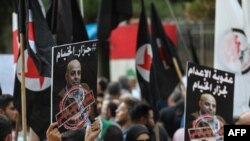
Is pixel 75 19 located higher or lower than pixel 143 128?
higher

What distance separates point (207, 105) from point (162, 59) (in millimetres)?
3809

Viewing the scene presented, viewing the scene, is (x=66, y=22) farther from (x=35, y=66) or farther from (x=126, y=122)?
(x=126, y=122)

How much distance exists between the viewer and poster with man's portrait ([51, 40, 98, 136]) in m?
7.40

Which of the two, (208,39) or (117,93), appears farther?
(208,39)

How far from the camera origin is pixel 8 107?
9.22 meters

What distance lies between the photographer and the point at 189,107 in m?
8.61

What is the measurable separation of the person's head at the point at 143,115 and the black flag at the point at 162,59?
3.96 ft

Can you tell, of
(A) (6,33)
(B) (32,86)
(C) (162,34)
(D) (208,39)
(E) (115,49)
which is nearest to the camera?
(B) (32,86)

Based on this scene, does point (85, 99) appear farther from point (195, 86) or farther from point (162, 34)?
point (162, 34)

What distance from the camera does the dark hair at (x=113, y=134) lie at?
9.34 metres

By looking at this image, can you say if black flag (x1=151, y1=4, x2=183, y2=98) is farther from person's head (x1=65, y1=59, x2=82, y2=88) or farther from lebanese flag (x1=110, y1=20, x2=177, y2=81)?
lebanese flag (x1=110, y1=20, x2=177, y2=81)

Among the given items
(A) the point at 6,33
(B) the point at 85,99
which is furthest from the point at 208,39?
(B) the point at 85,99

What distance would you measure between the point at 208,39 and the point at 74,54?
64.8 ft

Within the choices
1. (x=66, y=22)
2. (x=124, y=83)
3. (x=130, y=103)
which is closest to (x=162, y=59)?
(x=130, y=103)
